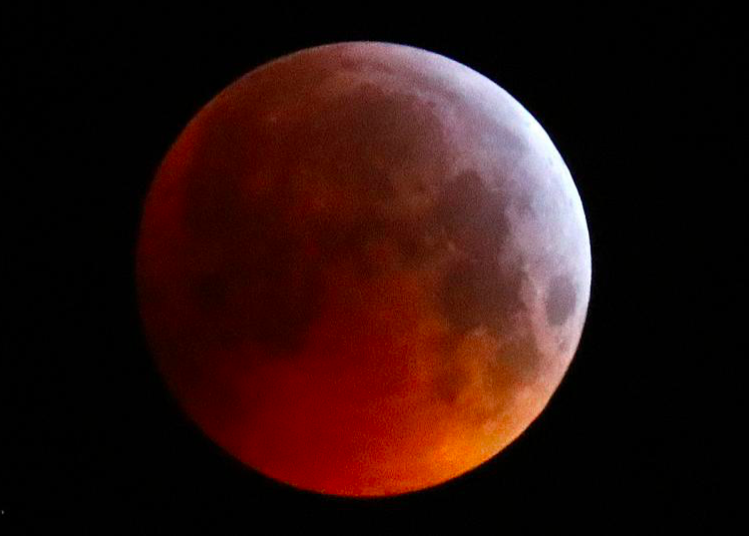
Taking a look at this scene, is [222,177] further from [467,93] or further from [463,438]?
[463,438]

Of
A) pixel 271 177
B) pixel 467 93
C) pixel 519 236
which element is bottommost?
pixel 519 236

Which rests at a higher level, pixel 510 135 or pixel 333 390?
pixel 510 135

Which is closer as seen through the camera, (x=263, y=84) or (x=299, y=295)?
(x=299, y=295)

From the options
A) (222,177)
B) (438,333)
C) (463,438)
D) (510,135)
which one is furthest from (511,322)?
(222,177)

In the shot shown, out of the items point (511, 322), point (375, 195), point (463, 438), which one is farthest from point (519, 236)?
point (463, 438)

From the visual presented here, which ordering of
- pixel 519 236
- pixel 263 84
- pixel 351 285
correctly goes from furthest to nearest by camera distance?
pixel 263 84 < pixel 519 236 < pixel 351 285

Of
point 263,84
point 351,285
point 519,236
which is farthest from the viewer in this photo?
point 263,84
